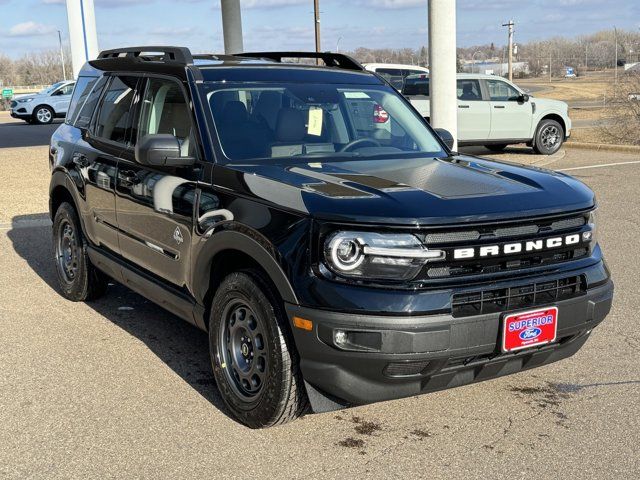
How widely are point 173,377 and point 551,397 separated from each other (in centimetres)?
225

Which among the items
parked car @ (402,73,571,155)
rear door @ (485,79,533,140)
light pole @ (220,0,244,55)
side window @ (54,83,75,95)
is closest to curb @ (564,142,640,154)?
parked car @ (402,73,571,155)

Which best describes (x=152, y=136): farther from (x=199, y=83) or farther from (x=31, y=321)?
(x=31, y=321)

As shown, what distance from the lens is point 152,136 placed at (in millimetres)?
→ 4426

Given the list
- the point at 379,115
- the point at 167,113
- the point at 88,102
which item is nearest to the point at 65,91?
the point at 88,102

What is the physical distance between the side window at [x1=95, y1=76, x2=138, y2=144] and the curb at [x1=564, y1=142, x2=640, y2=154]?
13.4 m

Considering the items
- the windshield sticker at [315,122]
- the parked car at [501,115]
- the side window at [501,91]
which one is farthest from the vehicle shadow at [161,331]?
the side window at [501,91]

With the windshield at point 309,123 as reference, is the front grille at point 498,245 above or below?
below

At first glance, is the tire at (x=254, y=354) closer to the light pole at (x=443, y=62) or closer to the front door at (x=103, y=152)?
the front door at (x=103, y=152)

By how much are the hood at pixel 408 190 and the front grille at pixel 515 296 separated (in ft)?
1.12

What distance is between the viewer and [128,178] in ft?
16.8

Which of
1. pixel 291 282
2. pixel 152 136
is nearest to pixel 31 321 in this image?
pixel 152 136

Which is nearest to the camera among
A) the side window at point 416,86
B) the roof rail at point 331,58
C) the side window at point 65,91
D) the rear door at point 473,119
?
the roof rail at point 331,58

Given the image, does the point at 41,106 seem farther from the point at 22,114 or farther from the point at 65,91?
the point at 65,91

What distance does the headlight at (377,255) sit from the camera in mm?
3445
